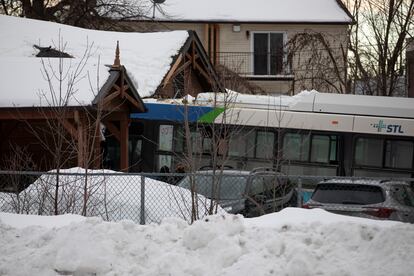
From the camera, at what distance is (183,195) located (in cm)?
1105

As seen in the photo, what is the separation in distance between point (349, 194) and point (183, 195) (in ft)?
10.6

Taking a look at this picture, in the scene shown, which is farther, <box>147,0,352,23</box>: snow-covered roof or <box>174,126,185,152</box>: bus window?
<box>147,0,352,23</box>: snow-covered roof

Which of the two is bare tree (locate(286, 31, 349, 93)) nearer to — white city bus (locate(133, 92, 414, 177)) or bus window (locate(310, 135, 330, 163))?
white city bus (locate(133, 92, 414, 177))

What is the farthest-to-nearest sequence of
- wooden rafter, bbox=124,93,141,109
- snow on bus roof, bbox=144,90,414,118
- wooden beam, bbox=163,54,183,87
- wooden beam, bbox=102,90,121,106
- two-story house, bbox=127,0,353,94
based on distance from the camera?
1. two-story house, bbox=127,0,353,94
2. wooden beam, bbox=163,54,183,87
3. snow on bus roof, bbox=144,90,414,118
4. wooden rafter, bbox=124,93,141,109
5. wooden beam, bbox=102,90,121,106

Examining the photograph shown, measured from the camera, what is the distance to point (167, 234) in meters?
7.29

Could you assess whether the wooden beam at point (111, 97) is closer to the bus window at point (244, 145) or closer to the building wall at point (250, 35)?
the bus window at point (244, 145)

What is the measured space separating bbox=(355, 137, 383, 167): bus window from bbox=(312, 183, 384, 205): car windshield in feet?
18.8

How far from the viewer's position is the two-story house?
33344 millimetres

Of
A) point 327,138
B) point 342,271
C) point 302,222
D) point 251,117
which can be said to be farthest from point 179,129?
point 342,271

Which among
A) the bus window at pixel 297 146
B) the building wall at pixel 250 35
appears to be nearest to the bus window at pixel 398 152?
the bus window at pixel 297 146

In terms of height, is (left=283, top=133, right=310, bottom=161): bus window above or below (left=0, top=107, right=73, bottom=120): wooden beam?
below

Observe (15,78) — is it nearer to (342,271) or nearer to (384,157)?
(384,157)

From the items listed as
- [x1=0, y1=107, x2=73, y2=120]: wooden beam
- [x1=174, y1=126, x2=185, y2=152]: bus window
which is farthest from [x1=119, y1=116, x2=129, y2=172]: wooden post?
[x1=0, y1=107, x2=73, y2=120]: wooden beam

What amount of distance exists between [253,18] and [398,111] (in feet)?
54.7
